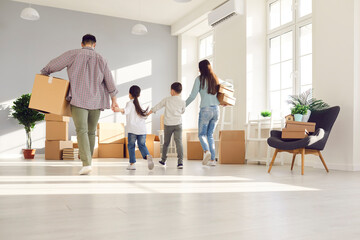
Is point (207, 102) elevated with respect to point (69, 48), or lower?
lower

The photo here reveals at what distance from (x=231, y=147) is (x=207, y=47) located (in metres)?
3.86

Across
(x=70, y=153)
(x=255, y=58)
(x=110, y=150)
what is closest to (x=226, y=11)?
(x=255, y=58)

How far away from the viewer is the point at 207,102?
461 centimetres

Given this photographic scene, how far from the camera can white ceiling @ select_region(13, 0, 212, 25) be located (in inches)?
301

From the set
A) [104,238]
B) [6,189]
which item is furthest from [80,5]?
[104,238]

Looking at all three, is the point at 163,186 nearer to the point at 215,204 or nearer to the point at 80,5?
the point at 215,204

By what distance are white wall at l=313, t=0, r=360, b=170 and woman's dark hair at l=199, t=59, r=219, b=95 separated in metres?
1.39

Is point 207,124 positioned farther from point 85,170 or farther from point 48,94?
point 48,94

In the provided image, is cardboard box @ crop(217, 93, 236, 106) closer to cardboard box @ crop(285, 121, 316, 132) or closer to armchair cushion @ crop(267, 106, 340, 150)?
armchair cushion @ crop(267, 106, 340, 150)

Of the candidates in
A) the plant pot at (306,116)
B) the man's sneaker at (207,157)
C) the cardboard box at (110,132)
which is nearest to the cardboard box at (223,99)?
the man's sneaker at (207,157)

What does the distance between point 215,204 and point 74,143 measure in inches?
222

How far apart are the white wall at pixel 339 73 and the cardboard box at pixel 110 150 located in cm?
417

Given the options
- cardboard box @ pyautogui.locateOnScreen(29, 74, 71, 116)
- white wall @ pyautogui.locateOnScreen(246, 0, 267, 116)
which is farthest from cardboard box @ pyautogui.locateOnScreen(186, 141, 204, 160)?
cardboard box @ pyautogui.locateOnScreen(29, 74, 71, 116)

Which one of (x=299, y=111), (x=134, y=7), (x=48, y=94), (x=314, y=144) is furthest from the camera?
(x=134, y=7)
